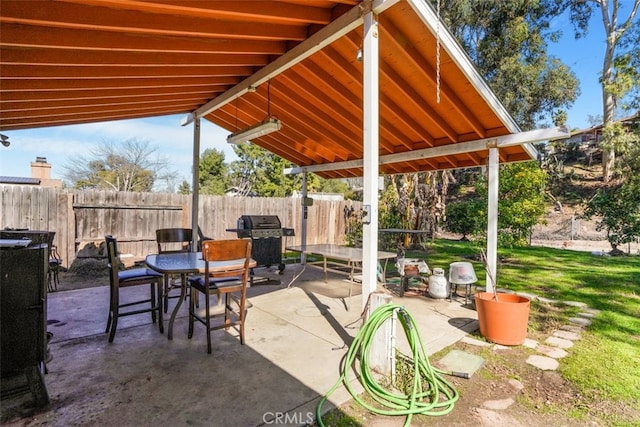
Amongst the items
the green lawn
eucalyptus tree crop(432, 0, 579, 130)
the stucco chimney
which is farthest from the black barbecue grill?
the stucco chimney

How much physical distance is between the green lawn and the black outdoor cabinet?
3826 millimetres

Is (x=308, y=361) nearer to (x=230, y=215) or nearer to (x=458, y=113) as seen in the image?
(x=458, y=113)

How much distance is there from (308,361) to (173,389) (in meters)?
1.03

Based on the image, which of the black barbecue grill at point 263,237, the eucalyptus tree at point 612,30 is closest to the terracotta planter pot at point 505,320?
the black barbecue grill at point 263,237

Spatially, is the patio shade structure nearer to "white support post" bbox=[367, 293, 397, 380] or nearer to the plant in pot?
"white support post" bbox=[367, 293, 397, 380]

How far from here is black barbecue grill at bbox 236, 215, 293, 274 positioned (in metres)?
6.19

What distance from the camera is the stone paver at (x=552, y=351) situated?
2.99 m

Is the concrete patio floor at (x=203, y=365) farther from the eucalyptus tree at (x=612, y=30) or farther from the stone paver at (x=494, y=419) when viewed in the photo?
the eucalyptus tree at (x=612, y=30)

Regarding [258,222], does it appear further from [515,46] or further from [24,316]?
[515,46]

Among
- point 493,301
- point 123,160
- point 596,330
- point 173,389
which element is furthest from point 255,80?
point 123,160

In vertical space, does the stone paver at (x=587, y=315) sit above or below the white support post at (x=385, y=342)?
below

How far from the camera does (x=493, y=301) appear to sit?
317 centimetres

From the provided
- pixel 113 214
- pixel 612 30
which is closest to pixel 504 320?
pixel 113 214

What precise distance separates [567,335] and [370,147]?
3.00 metres
